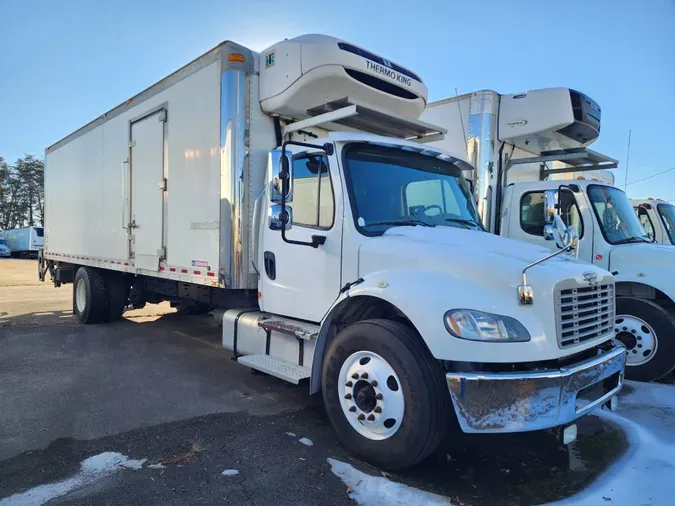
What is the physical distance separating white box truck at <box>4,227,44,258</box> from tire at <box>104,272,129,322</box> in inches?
1600

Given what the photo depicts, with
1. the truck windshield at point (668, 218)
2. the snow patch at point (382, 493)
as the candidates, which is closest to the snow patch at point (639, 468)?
the snow patch at point (382, 493)

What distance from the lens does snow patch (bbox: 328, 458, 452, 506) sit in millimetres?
3090

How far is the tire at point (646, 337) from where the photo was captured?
19.1 ft

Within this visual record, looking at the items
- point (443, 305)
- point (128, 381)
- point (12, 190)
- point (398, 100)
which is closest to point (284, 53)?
point (398, 100)

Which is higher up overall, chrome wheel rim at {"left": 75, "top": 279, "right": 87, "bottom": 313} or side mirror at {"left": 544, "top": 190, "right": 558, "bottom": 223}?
side mirror at {"left": 544, "top": 190, "right": 558, "bottom": 223}

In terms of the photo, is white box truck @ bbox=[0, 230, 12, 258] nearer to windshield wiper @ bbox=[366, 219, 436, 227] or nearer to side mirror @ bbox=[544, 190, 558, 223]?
windshield wiper @ bbox=[366, 219, 436, 227]

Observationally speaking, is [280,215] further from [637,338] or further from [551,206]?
[637,338]

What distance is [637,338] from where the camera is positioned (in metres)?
5.97

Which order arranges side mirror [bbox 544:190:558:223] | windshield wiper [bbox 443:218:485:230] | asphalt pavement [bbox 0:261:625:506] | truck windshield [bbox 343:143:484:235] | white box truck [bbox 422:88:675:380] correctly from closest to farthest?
1. asphalt pavement [bbox 0:261:625:506]
2. side mirror [bbox 544:190:558:223]
3. truck windshield [bbox 343:143:484:235]
4. windshield wiper [bbox 443:218:485:230]
5. white box truck [bbox 422:88:675:380]

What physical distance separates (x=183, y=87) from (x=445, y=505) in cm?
542

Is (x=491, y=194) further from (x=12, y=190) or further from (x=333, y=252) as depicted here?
(x=12, y=190)

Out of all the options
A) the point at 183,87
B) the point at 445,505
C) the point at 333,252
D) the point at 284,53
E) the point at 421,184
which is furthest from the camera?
the point at 183,87

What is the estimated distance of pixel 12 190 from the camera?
6888 centimetres

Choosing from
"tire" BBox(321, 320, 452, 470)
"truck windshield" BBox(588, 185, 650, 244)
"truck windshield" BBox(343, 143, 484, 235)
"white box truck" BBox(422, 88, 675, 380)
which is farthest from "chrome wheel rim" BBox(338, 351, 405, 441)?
"truck windshield" BBox(588, 185, 650, 244)
